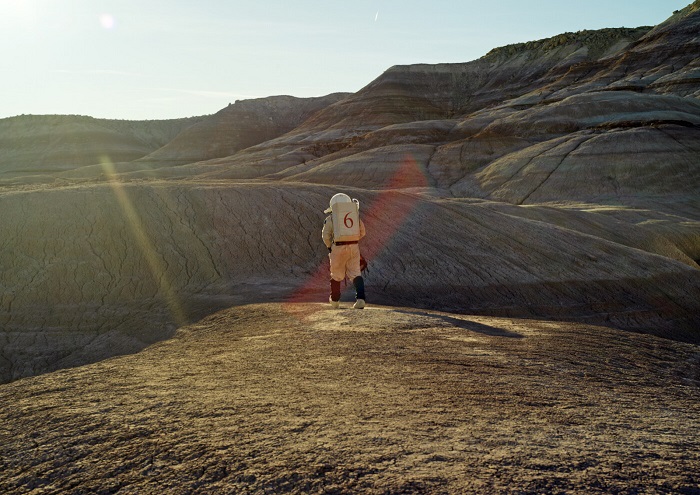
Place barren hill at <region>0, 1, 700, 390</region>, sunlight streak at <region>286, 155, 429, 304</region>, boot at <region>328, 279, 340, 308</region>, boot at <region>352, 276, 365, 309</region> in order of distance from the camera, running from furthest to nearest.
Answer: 1. sunlight streak at <region>286, 155, 429, 304</region>
2. barren hill at <region>0, 1, 700, 390</region>
3. boot at <region>328, 279, 340, 308</region>
4. boot at <region>352, 276, 365, 309</region>

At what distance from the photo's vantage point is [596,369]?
22.4ft

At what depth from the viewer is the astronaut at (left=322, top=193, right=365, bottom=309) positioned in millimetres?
10609

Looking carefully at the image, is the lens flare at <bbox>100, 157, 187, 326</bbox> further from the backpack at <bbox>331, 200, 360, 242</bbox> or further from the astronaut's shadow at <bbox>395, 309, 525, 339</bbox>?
the astronaut's shadow at <bbox>395, 309, 525, 339</bbox>

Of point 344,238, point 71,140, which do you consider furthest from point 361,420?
point 71,140

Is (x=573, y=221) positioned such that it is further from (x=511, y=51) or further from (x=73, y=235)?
(x=511, y=51)

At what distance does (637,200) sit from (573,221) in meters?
20.1

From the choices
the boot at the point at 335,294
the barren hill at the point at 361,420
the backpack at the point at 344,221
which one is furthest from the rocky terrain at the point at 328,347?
the backpack at the point at 344,221

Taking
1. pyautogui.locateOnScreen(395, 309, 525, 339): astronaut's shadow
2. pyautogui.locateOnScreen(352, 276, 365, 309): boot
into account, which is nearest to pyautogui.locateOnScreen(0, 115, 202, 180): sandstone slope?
pyautogui.locateOnScreen(352, 276, 365, 309): boot

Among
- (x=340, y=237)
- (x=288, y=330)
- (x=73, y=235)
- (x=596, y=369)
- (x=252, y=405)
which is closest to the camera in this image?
(x=252, y=405)

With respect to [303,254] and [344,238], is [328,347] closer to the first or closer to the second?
[344,238]

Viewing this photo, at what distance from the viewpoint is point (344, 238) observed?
35.1 feet

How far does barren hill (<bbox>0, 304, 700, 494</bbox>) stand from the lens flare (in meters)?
4.35

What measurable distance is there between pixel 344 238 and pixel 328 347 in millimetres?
3551

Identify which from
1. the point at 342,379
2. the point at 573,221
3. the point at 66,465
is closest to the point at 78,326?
the point at 342,379
